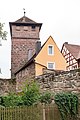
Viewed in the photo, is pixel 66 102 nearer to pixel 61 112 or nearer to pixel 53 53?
pixel 61 112

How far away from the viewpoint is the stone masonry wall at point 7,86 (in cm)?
2789

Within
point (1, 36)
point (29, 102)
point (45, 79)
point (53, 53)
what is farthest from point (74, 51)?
point (29, 102)

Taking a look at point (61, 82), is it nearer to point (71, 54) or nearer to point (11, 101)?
point (11, 101)

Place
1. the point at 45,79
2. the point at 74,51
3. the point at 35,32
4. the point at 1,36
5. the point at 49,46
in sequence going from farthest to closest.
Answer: the point at 35,32, the point at 74,51, the point at 49,46, the point at 1,36, the point at 45,79

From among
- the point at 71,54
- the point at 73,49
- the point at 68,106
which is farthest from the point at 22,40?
the point at 68,106

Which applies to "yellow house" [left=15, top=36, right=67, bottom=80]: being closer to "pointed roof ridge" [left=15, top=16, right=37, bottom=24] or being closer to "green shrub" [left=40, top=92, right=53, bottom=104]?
"pointed roof ridge" [left=15, top=16, right=37, bottom=24]

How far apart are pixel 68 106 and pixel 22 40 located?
31419 mm

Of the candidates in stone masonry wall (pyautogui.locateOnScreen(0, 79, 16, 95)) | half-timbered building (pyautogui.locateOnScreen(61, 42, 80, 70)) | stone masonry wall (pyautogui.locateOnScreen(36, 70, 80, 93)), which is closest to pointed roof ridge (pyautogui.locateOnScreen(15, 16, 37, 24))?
half-timbered building (pyautogui.locateOnScreen(61, 42, 80, 70))

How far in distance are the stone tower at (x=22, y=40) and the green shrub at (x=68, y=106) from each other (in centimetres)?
2865

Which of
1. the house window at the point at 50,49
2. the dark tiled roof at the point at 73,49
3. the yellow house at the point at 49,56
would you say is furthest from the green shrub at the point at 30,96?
the dark tiled roof at the point at 73,49

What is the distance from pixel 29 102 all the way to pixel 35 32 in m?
31.3

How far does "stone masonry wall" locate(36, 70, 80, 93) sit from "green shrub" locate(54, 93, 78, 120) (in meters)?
0.94

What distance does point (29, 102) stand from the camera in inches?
544

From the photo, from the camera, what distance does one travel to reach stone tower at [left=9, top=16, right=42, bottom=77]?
4288 centimetres
